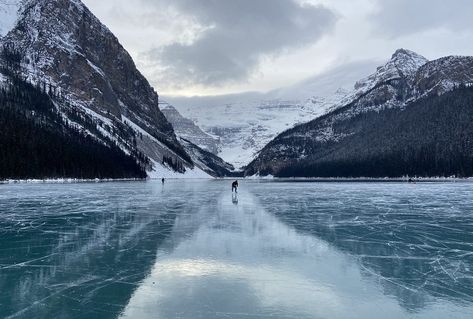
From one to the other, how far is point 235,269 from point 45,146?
386 feet

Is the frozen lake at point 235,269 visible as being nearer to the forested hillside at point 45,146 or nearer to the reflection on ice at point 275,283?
the reflection on ice at point 275,283

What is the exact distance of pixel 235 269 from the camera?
1374 centimetres

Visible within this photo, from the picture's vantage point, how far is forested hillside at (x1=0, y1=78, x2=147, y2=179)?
106 m

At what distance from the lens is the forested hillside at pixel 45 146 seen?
10562 centimetres

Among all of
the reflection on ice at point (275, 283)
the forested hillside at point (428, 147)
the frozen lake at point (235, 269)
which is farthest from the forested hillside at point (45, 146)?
the forested hillside at point (428, 147)

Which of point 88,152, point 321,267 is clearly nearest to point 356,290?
point 321,267

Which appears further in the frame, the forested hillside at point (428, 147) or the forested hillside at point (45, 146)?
the forested hillside at point (428, 147)

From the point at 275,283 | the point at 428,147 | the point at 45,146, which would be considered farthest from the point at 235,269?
the point at 428,147

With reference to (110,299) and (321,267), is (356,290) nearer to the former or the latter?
(321,267)

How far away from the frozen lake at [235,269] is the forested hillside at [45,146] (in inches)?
3470

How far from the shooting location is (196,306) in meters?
10.0

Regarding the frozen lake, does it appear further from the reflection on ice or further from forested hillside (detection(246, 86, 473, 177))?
forested hillside (detection(246, 86, 473, 177))

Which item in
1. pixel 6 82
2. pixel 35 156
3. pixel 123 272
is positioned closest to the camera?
pixel 123 272

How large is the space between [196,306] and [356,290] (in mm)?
4501
